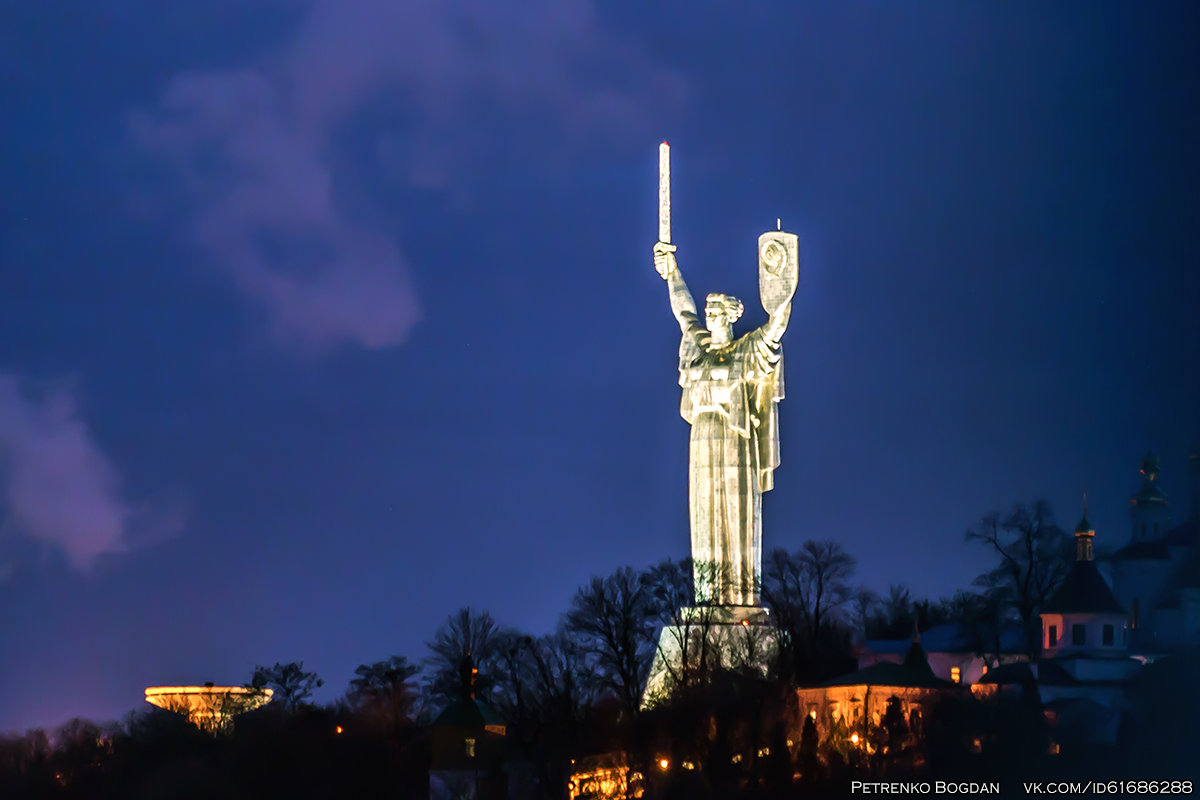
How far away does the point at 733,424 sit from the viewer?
5409 cm

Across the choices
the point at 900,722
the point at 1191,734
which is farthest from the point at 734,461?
the point at 1191,734

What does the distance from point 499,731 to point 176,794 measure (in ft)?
26.0

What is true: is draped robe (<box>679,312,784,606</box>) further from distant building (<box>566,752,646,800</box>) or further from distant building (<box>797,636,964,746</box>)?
distant building (<box>566,752,646,800</box>)

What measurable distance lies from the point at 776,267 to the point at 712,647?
340 inches

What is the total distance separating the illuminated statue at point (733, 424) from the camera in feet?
177

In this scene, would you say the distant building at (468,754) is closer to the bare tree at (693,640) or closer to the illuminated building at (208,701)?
the bare tree at (693,640)

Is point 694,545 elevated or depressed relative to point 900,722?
elevated

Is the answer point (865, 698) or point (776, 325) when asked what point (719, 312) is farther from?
point (865, 698)

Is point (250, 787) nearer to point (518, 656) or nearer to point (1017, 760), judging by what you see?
point (518, 656)

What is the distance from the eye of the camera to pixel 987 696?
56906 millimetres

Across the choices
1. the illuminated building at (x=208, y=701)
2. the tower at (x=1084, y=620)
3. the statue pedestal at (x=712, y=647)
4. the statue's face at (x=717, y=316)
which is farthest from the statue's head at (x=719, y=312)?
the illuminated building at (x=208, y=701)

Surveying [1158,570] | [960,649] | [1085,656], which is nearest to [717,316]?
[1085,656]

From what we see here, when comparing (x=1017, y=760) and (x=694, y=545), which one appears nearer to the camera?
(x=1017, y=760)

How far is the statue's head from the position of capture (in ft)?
180
